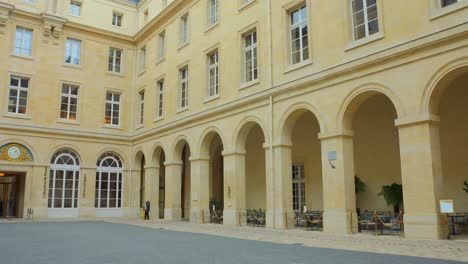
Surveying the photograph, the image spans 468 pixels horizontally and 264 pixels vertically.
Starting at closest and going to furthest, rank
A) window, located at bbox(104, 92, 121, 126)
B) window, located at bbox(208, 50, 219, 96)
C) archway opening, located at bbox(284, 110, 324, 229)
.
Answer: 1. archway opening, located at bbox(284, 110, 324, 229)
2. window, located at bbox(208, 50, 219, 96)
3. window, located at bbox(104, 92, 121, 126)

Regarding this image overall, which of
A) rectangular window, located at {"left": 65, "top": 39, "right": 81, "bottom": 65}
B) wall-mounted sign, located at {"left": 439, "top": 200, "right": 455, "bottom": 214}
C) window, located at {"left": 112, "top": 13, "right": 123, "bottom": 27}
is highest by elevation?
window, located at {"left": 112, "top": 13, "right": 123, "bottom": 27}

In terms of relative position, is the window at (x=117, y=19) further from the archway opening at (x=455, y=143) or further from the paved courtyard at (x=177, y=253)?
the archway opening at (x=455, y=143)

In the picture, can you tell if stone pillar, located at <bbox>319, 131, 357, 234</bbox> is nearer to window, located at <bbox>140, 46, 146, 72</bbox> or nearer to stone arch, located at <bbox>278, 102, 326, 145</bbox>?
stone arch, located at <bbox>278, 102, 326, 145</bbox>

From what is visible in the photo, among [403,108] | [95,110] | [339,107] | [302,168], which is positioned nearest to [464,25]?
[403,108]

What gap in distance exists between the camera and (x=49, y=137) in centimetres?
2483

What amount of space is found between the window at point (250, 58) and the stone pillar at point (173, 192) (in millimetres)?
6904

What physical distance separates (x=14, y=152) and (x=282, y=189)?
53.1ft

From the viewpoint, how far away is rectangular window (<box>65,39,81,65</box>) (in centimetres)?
2639

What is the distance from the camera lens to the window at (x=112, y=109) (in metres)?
27.3

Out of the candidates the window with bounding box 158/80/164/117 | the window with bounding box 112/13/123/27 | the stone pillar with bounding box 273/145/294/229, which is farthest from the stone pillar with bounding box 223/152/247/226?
the window with bounding box 112/13/123/27

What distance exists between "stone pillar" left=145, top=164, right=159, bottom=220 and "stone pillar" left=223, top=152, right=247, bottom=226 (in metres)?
7.59

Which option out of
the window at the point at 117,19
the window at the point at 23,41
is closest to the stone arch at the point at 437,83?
the window at the point at 23,41

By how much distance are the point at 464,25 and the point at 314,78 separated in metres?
4.99

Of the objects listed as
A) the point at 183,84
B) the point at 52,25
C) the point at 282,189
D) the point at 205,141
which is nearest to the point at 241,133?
the point at 205,141
